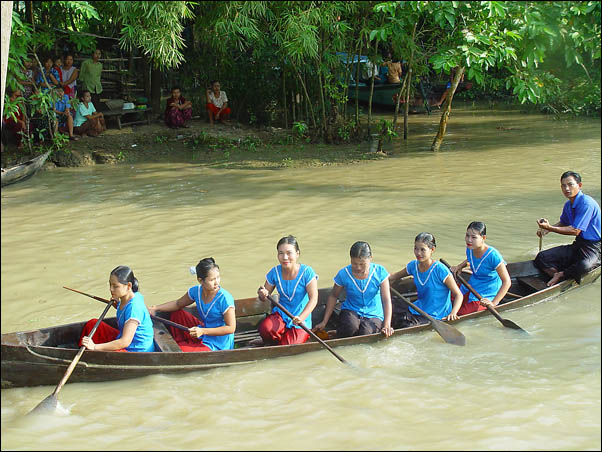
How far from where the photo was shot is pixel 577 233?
6.76 m

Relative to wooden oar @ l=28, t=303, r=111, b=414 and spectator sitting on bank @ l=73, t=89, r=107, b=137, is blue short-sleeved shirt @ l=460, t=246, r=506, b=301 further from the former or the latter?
spectator sitting on bank @ l=73, t=89, r=107, b=137

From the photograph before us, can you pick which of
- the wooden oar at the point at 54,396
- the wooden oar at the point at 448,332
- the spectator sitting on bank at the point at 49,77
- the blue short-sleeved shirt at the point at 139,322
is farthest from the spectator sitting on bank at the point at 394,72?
the wooden oar at the point at 54,396

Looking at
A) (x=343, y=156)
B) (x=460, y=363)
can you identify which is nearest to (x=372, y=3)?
(x=343, y=156)

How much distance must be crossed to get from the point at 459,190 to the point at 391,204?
54.9 inches

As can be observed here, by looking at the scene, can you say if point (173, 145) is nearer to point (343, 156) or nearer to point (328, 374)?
point (343, 156)

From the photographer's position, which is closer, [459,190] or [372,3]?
[459,190]

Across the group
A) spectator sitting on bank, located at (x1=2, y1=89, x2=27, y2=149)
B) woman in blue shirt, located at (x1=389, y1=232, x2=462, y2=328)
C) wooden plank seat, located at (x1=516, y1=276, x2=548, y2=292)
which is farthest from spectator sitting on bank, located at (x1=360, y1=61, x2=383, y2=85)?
woman in blue shirt, located at (x1=389, y1=232, x2=462, y2=328)

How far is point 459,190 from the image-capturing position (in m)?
10.7

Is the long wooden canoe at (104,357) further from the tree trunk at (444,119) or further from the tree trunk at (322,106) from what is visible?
the tree trunk at (322,106)

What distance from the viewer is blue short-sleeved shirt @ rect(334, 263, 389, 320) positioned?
18.7ft

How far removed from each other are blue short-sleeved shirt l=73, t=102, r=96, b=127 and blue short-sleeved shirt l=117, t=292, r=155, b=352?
9189 millimetres

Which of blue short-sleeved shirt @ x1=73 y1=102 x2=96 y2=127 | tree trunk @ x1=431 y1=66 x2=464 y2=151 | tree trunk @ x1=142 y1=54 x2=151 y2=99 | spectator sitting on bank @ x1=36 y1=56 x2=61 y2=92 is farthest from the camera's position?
tree trunk @ x1=142 y1=54 x2=151 y2=99

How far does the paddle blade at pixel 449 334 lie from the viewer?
5.64 m

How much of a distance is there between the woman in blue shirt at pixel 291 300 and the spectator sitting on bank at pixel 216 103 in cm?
935
